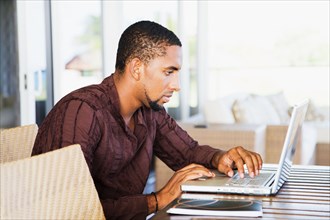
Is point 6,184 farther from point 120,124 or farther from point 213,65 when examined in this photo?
point 213,65

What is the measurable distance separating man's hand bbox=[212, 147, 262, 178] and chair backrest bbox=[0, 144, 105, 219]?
0.50 meters

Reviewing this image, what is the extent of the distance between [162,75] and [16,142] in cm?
53

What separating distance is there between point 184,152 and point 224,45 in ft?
17.5

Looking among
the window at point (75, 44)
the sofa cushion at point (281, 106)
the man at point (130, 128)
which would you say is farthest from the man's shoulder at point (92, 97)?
the sofa cushion at point (281, 106)

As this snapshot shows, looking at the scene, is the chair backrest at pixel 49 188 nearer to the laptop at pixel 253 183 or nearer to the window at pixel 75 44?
the laptop at pixel 253 183

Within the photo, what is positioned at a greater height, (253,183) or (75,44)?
(75,44)

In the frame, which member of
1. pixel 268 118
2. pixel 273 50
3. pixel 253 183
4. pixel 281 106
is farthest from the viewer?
pixel 273 50

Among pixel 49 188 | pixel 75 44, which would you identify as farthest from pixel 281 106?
pixel 49 188

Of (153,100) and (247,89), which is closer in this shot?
(153,100)

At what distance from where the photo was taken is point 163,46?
202cm

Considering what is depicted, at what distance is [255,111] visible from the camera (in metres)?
5.19

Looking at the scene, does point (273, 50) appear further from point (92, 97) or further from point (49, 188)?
point (49, 188)

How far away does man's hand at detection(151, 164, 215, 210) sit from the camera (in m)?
1.81

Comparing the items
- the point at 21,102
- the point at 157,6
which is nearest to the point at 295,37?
the point at 157,6
